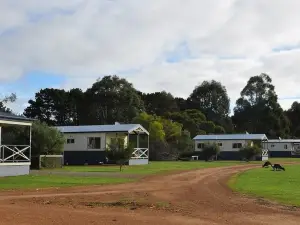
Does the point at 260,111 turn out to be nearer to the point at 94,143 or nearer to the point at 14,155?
the point at 94,143

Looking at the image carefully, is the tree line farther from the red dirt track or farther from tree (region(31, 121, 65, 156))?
the red dirt track

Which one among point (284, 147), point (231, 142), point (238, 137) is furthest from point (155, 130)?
point (284, 147)

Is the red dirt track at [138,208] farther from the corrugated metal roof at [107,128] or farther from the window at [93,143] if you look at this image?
the window at [93,143]

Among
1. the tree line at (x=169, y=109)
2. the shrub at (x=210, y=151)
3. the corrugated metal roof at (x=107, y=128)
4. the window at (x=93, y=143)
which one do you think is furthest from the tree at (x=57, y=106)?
the window at (x=93, y=143)

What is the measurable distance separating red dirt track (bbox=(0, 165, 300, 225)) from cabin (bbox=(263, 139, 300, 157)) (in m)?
58.9

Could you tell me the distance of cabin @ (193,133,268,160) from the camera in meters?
61.8

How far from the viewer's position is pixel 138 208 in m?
13.1

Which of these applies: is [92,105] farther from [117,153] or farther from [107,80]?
[117,153]

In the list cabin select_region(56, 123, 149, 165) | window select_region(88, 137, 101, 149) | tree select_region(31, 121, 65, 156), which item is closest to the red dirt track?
tree select_region(31, 121, 65, 156)

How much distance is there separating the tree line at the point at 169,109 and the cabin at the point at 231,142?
2765 millimetres

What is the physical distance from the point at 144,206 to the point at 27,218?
3.78 meters

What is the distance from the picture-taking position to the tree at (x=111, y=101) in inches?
2948

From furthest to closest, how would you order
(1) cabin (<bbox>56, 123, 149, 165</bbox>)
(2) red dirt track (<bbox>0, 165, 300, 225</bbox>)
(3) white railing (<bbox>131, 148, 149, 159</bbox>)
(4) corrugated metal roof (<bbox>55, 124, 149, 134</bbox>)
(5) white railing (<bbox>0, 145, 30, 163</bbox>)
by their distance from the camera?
(1) cabin (<bbox>56, 123, 149, 165</bbox>)
(4) corrugated metal roof (<bbox>55, 124, 149, 134</bbox>)
(3) white railing (<bbox>131, 148, 149, 159</bbox>)
(5) white railing (<bbox>0, 145, 30, 163</bbox>)
(2) red dirt track (<bbox>0, 165, 300, 225</bbox>)

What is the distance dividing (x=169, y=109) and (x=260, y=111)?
17432 mm
